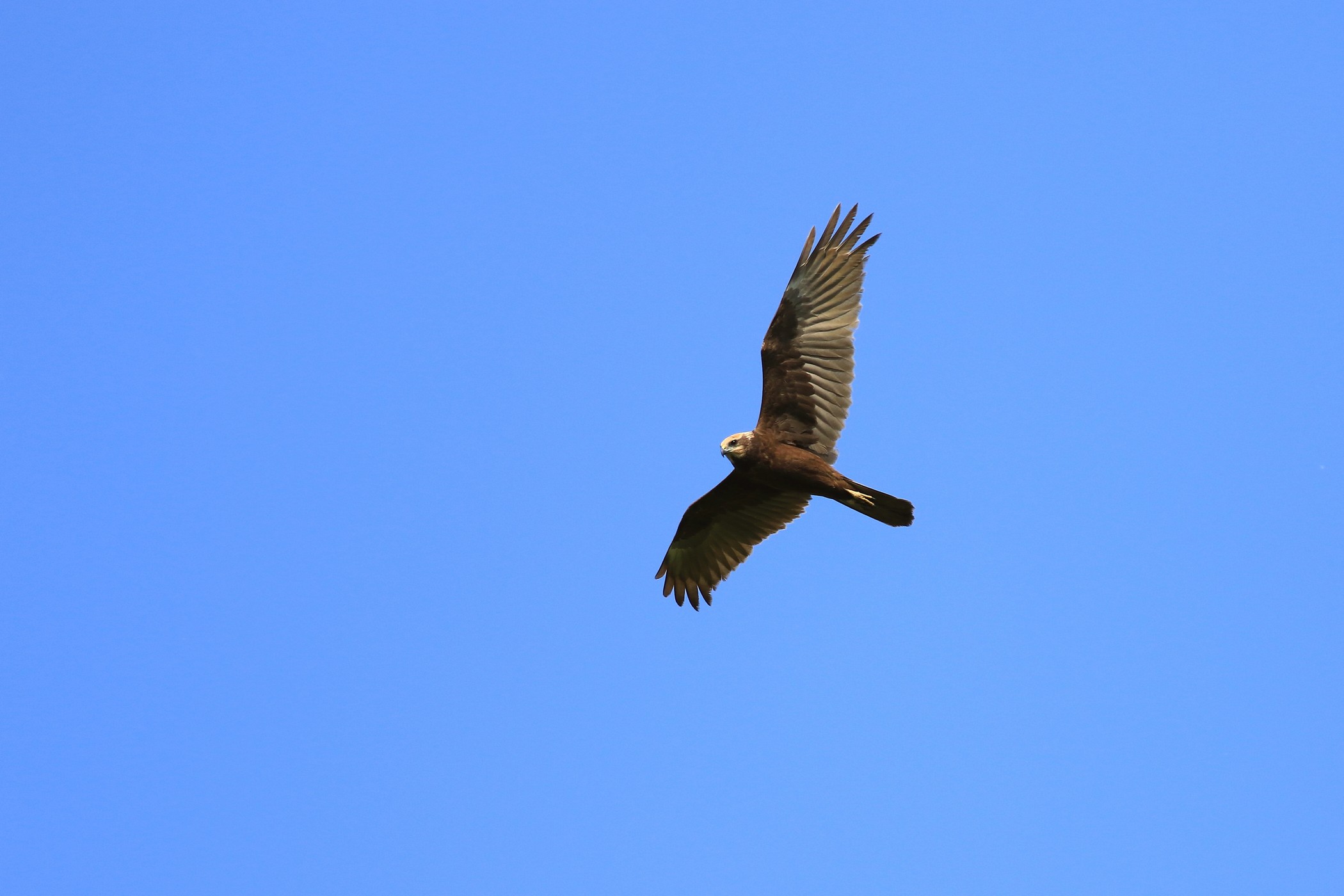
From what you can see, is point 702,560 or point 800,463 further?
point 702,560

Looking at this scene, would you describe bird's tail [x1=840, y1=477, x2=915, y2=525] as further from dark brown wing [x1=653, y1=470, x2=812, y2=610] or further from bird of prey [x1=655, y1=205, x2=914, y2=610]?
dark brown wing [x1=653, y1=470, x2=812, y2=610]

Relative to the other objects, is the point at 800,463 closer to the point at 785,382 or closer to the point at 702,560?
the point at 785,382

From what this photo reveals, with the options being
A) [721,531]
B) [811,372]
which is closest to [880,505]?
[811,372]

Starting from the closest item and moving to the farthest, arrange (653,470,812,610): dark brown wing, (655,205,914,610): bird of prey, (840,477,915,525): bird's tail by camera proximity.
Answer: (840,477,915,525): bird's tail, (655,205,914,610): bird of prey, (653,470,812,610): dark brown wing

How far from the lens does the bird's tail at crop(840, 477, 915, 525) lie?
1052 cm

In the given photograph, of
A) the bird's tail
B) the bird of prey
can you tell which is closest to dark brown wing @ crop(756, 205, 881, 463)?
the bird of prey

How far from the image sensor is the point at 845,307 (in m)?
11.0

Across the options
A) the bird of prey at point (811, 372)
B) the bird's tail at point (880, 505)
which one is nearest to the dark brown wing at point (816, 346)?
the bird of prey at point (811, 372)

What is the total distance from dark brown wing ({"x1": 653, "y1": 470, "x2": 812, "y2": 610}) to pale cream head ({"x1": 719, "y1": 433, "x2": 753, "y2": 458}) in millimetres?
436

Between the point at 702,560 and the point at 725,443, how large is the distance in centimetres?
191

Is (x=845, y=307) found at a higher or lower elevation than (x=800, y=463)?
higher

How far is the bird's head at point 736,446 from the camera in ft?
36.3

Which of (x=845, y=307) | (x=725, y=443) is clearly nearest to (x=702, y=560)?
(x=725, y=443)

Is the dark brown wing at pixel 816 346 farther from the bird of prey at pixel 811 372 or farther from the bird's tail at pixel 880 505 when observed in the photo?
the bird's tail at pixel 880 505
